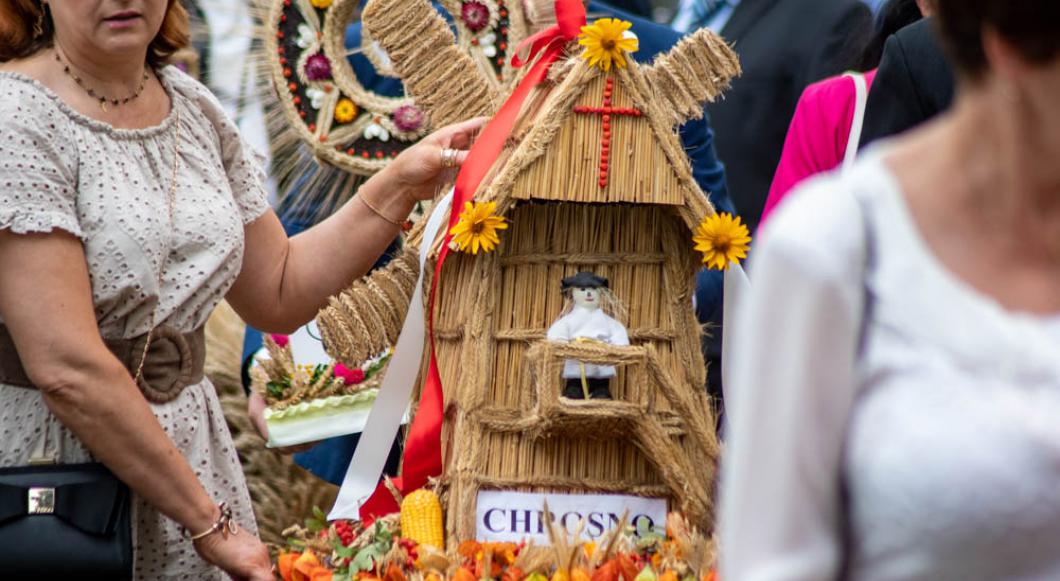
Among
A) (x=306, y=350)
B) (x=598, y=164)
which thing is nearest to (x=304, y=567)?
(x=598, y=164)

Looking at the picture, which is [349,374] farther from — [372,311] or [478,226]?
[478,226]

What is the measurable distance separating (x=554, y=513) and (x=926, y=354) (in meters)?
1.20

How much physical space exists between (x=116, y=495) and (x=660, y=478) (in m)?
0.78

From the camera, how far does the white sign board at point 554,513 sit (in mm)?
2123

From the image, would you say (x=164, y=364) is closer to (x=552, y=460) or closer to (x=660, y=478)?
(x=552, y=460)

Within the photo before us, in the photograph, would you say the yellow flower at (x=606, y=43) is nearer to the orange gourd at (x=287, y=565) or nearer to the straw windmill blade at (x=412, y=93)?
the straw windmill blade at (x=412, y=93)

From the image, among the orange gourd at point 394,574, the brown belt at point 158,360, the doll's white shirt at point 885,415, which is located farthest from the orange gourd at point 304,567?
the doll's white shirt at point 885,415

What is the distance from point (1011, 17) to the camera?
0.99 metres

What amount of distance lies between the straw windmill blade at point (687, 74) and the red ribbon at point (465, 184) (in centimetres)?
14

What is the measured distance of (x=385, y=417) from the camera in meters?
2.34

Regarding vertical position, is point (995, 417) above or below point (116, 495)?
above

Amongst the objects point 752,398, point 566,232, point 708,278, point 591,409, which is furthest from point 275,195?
point 752,398

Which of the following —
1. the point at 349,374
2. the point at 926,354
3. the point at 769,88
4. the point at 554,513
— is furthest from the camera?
the point at 769,88

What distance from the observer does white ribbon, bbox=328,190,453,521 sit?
7.44 ft
